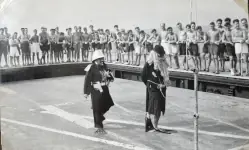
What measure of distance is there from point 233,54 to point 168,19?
682 mm

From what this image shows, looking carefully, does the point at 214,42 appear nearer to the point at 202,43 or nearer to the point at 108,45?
the point at 202,43

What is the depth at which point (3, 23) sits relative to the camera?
2916 mm

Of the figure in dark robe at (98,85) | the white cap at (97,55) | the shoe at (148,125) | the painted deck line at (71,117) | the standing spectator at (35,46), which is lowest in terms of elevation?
the shoe at (148,125)

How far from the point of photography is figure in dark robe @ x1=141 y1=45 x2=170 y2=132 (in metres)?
3.04

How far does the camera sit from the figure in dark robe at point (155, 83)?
3039 millimetres

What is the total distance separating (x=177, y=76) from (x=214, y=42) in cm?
48

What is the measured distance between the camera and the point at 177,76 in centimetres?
313

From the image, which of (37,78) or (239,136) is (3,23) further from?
(239,136)

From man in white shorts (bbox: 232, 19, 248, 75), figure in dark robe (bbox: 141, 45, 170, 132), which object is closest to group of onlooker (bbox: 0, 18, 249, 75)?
man in white shorts (bbox: 232, 19, 248, 75)

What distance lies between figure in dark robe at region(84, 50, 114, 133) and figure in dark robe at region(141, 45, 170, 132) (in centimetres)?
33

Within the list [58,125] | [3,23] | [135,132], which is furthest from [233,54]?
[3,23]

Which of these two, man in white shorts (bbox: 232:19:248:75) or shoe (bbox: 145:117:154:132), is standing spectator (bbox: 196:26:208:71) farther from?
shoe (bbox: 145:117:154:132)

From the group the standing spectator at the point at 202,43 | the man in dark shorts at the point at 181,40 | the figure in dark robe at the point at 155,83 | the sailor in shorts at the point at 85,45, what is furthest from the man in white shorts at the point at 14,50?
the standing spectator at the point at 202,43

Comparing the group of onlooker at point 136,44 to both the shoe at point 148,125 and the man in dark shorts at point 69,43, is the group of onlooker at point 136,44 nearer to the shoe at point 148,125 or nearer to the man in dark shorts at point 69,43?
the man in dark shorts at point 69,43
